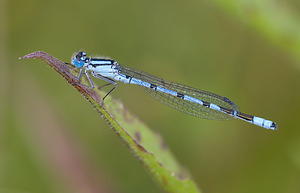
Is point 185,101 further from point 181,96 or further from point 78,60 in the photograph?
point 78,60

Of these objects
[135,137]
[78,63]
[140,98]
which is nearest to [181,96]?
[140,98]

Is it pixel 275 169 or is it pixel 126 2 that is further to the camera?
pixel 126 2

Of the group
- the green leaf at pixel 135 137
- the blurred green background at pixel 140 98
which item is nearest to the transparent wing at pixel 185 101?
the blurred green background at pixel 140 98

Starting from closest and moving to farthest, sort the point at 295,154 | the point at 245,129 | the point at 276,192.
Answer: the point at 295,154
the point at 276,192
the point at 245,129

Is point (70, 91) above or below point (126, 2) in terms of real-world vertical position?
below

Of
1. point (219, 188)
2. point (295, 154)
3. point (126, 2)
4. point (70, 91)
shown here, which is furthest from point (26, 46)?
point (295, 154)

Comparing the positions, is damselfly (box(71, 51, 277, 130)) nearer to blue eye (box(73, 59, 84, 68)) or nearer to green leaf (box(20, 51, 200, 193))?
blue eye (box(73, 59, 84, 68))

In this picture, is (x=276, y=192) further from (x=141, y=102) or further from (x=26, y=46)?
(x=26, y=46)

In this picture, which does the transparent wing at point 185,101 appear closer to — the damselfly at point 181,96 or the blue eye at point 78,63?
the damselfly at point 181,96
